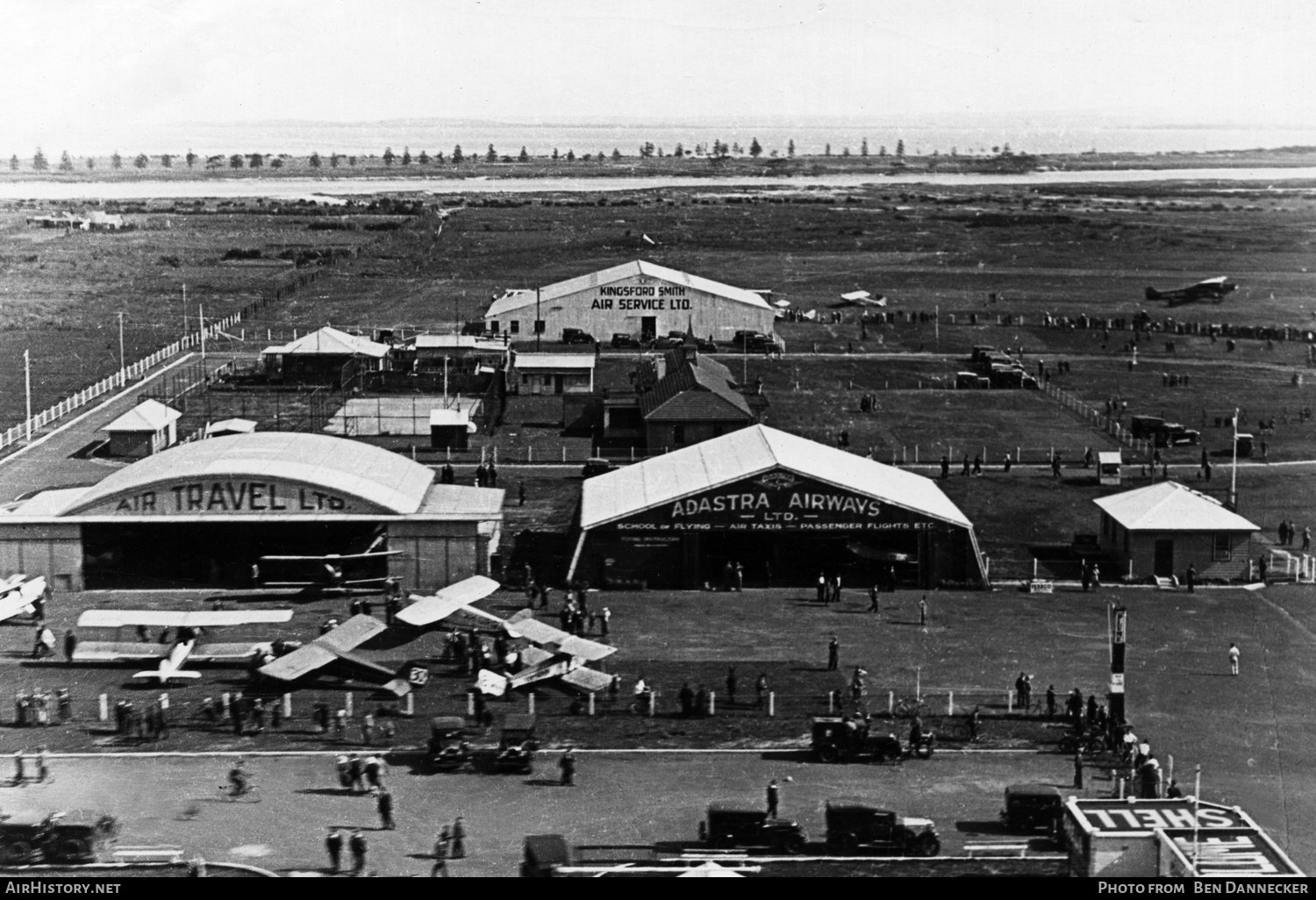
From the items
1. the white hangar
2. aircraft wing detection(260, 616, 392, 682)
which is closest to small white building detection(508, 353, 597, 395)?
the white hangar

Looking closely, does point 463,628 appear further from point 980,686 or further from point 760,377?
point 760,377

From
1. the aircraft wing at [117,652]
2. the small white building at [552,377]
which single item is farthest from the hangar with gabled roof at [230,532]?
the small white building at [552,377]

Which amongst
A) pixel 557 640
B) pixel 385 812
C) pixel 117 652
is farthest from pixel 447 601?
pixel 385 812

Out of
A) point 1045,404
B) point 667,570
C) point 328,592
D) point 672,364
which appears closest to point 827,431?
point 672,364

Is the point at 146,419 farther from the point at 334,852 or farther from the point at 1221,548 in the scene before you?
the point at 334,852

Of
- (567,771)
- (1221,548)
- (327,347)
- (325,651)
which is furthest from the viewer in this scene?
(327,347)

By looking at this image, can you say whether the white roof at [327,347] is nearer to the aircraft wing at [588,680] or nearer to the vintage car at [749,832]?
the aircraft wing at [588,680]
